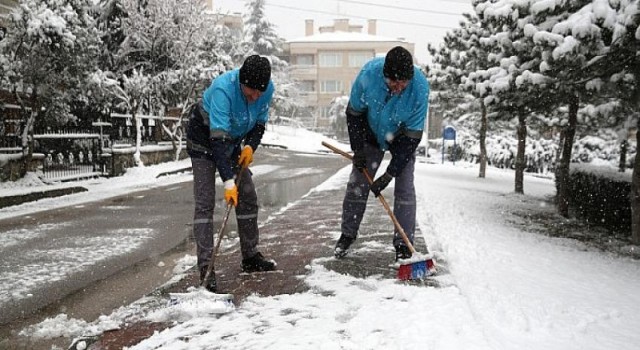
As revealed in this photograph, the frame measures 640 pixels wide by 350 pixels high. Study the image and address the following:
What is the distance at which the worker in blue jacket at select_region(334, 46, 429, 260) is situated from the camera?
3812mm

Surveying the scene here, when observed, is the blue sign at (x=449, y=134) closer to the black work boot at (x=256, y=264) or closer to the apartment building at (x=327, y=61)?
the black work boot at (x=256, y=264)

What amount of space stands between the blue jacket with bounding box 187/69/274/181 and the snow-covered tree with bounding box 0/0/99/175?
330 inches

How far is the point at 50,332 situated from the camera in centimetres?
318

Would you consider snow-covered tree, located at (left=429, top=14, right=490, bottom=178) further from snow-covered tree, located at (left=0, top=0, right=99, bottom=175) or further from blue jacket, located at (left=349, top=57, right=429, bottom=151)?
snow-covered tree, located at (left=0, top=0, right=99, bottom=175)

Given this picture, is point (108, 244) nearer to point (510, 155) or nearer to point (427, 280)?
point (427, 280)

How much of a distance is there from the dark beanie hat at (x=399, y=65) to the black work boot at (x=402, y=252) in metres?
1.37

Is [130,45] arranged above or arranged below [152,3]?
below

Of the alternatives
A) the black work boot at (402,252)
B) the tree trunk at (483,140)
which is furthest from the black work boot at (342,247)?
the tree trunk at (483,140)

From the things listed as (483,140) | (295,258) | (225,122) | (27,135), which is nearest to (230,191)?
(225,122)

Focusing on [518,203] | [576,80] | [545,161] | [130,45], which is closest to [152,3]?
[130,45]

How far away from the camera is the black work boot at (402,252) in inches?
162

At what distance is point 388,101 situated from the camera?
3.89 m

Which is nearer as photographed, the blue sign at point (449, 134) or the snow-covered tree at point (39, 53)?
the snow-covered tree at point (39, 53)

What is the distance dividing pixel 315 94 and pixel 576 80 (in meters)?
50.5
